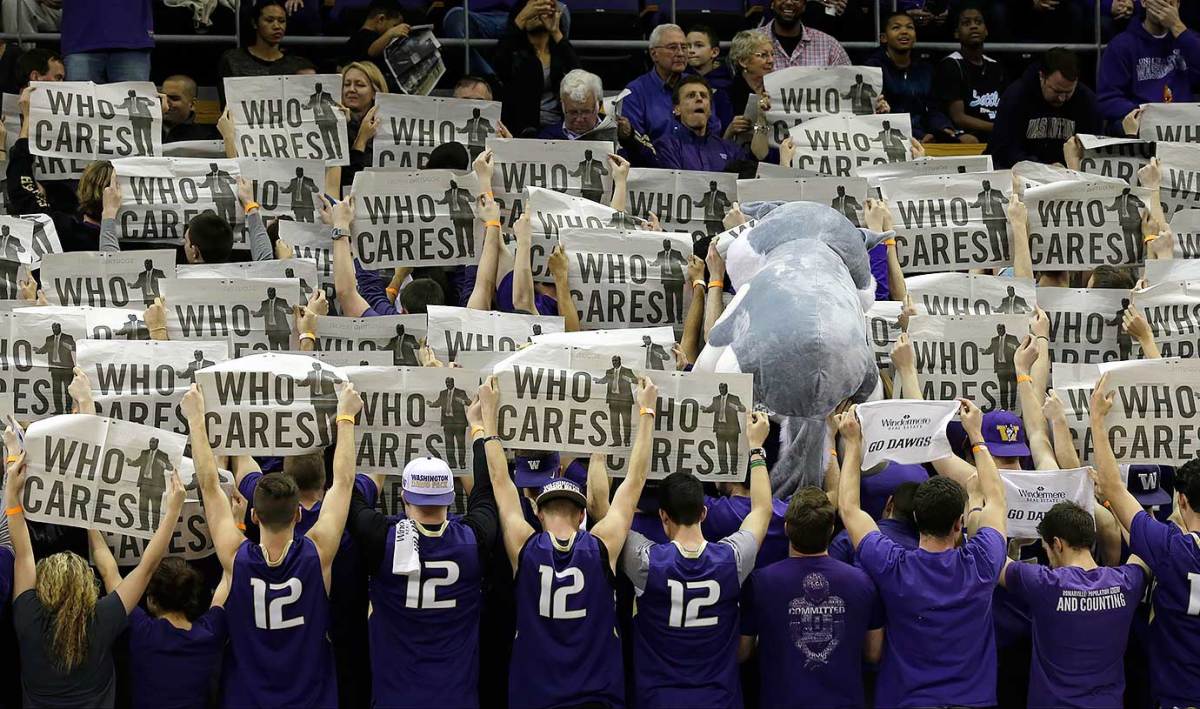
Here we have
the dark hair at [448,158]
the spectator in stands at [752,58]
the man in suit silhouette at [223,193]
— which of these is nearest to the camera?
the man in suit silhouette at [223,193]

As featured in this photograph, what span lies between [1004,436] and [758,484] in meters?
1.42

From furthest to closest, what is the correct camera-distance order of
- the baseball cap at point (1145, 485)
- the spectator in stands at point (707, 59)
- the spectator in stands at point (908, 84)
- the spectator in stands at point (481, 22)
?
1. the spectator in stands at point (908, 84)
2. the spectator in stands at point (481, 22)
3. the spectator in stands at point (707, 59)
4. the baseball cap at point (1145, 485)

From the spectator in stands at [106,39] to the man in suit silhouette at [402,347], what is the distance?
396cm

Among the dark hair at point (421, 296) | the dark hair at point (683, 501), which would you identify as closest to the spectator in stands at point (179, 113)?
the dark hair at point (421, 296)

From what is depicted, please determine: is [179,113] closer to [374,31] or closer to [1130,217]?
[374,31]

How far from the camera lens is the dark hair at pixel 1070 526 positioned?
806cm

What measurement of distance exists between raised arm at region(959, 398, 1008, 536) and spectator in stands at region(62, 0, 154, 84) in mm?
6673

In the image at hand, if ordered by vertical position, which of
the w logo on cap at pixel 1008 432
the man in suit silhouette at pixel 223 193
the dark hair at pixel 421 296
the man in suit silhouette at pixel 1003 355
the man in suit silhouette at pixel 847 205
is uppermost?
the man in suit silhouette at pixel 223 193

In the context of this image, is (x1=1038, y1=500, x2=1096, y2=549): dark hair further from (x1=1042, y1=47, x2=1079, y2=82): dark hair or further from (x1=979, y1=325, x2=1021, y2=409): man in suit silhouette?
(x1=1042, y1=47, x2=1079, y2=82): dark hair

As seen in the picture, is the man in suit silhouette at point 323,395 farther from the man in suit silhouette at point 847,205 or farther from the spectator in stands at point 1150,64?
the spectator in stands at point 1150,64

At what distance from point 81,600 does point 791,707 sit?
3.12m

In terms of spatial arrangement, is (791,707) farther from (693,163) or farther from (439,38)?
(439,38)

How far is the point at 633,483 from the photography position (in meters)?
8.20

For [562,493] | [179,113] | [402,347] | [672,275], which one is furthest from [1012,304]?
[179,113]
